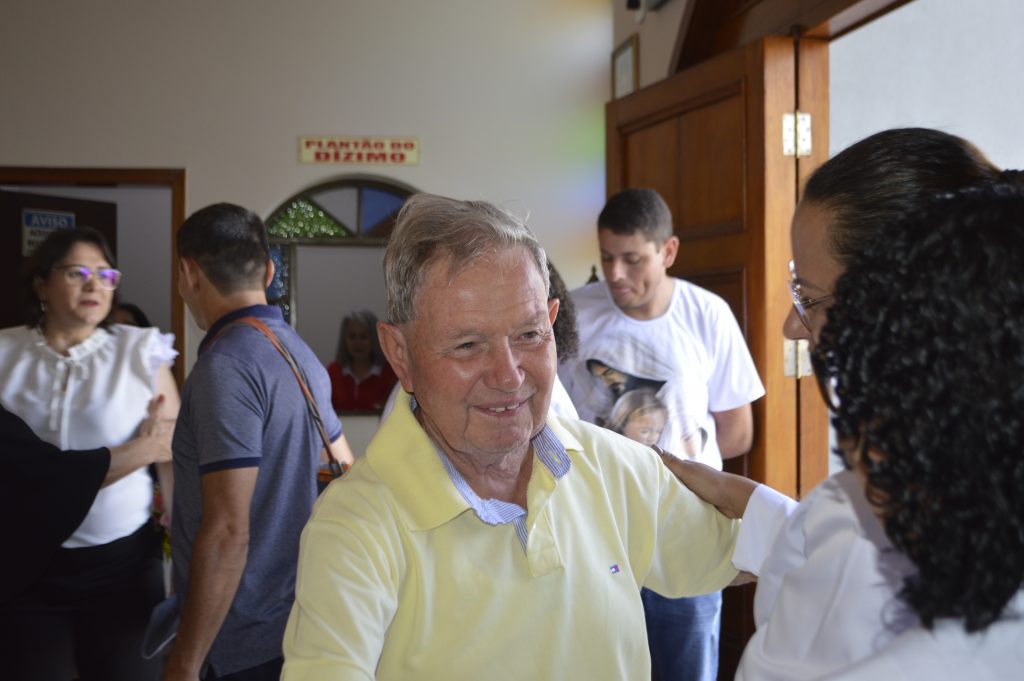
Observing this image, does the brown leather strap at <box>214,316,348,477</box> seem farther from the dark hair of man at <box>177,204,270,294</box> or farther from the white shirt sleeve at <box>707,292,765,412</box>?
the white shirt sleeve at <box>707,292,765,412</box>

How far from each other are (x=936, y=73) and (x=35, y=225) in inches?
210

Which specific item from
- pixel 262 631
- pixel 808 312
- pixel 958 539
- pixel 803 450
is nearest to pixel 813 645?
pixel 958 539

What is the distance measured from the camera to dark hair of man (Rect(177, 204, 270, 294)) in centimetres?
228

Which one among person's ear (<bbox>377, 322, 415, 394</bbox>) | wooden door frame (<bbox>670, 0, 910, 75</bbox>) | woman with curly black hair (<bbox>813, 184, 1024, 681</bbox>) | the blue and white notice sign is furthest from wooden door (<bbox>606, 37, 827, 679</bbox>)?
the blue and white notice sign

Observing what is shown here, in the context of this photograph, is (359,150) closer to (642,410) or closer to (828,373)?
(642,410)

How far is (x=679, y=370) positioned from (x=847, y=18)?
1.37m

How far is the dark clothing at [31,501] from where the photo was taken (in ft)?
7.50

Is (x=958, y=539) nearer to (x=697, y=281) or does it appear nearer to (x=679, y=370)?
(x=679, y=370)

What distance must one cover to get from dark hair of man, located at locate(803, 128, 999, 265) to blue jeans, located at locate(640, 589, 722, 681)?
170 centimetres

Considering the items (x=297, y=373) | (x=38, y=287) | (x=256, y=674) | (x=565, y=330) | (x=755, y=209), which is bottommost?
(x=256, y=674)

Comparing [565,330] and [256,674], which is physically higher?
[565,330]

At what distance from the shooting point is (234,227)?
2312 mm

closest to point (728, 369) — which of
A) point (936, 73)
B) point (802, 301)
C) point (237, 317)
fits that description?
point (237, 317)

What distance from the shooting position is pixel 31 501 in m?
2.31
